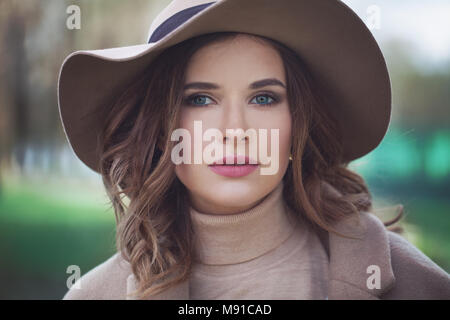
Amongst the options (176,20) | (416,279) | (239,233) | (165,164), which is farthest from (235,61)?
(416,279)

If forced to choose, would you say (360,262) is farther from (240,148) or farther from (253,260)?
(240,148)

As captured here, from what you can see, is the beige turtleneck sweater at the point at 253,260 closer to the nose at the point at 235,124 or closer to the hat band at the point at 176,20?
the nose at the point at 235,124

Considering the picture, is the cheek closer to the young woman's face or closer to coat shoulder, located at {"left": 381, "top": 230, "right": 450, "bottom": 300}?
the young woman's face

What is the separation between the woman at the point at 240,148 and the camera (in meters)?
1.21

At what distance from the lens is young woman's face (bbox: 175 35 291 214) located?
1.20 m

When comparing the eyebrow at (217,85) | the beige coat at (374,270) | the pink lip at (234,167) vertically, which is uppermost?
the eyebrow at (217,85)

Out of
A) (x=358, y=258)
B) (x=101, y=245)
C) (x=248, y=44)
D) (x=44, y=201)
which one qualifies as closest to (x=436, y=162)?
(x=358, y=258)

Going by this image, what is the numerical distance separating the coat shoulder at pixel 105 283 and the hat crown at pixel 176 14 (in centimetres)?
75

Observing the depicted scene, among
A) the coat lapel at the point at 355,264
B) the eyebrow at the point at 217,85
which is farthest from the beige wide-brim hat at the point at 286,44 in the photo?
the coat lapel at the point at 355,264

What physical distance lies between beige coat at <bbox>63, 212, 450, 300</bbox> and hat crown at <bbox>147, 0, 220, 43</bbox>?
2.43 ft

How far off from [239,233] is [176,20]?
2.12 feet

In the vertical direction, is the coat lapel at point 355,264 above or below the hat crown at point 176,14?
below

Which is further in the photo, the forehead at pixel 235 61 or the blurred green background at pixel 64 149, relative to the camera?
the blurred green background at pixel 64 149

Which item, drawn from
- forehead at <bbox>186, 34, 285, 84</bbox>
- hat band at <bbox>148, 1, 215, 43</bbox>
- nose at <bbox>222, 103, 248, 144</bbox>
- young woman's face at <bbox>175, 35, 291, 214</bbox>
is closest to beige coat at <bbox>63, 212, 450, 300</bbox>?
young woman's face at <bbox>175, 35, 291, 214</bbox>
